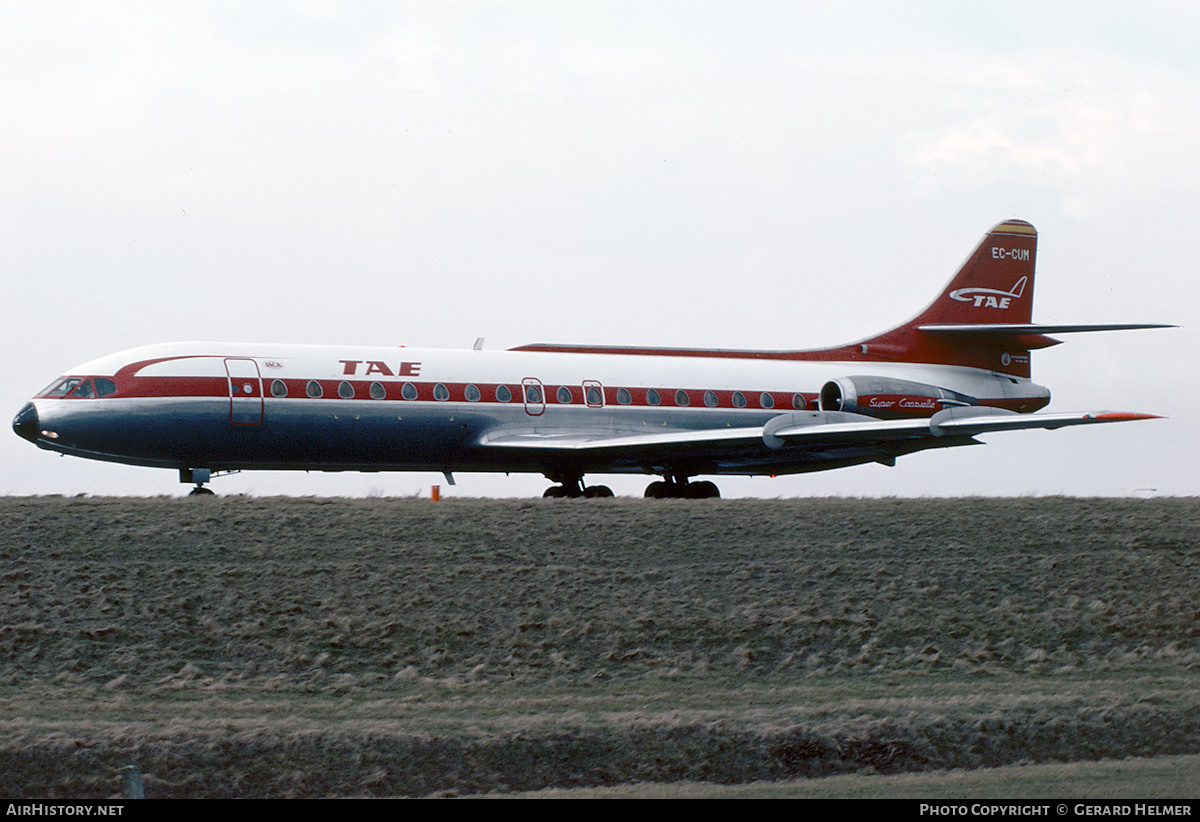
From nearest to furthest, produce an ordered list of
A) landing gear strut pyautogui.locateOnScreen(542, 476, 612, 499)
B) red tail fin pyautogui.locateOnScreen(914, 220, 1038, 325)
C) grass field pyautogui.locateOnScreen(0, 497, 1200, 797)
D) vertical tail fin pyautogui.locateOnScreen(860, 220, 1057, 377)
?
grass field pyautogui.locateOnScreen(0, 497, 1200, 797), landing gear strut pyautogui.locateOnScreen(542, 476, 612, 499), vertical tail fin pyautogui.locateOnScreen(860, 220, 1057, 377), red tail fin pyautogui.locateOnScreen(914, 220, 1038, 325)

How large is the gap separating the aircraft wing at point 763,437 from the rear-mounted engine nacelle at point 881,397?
2.83ft

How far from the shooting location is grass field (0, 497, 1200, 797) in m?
16.0

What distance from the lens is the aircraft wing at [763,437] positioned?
101 feet

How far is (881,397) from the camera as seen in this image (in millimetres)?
34938

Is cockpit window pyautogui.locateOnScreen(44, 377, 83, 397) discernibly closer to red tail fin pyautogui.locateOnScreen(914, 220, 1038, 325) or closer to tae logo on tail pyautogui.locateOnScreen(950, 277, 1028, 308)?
red tail fin pyautogui.locateOnScreen(914, 220, 1038, 325)

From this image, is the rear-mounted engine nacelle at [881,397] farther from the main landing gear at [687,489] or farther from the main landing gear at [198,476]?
the main landing gear at [198,476]

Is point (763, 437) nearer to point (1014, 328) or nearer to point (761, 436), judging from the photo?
point (761, 436)

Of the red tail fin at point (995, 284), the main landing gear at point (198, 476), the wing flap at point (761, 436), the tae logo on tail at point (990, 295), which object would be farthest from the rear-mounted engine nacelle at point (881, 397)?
the main landing gear at point (198, 476)

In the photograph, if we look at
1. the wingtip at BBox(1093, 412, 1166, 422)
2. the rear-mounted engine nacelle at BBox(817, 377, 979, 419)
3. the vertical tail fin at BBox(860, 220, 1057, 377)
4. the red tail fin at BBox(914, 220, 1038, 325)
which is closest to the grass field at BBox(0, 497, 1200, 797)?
the wingtip at BBox(1093, 412, 1166, 422)

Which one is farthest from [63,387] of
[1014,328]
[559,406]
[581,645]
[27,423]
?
[1014,328]

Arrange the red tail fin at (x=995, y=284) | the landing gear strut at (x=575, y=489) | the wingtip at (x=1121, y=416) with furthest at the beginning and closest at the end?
1. the red tail fin at (x=995, y=284)
2. the landing gear strut at (x=575, y=489)
3. the wingtip at (x=1121, y=416)

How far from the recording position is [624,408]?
3359 centimetres

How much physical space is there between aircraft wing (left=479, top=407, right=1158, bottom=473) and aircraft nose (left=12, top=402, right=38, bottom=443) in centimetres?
905
